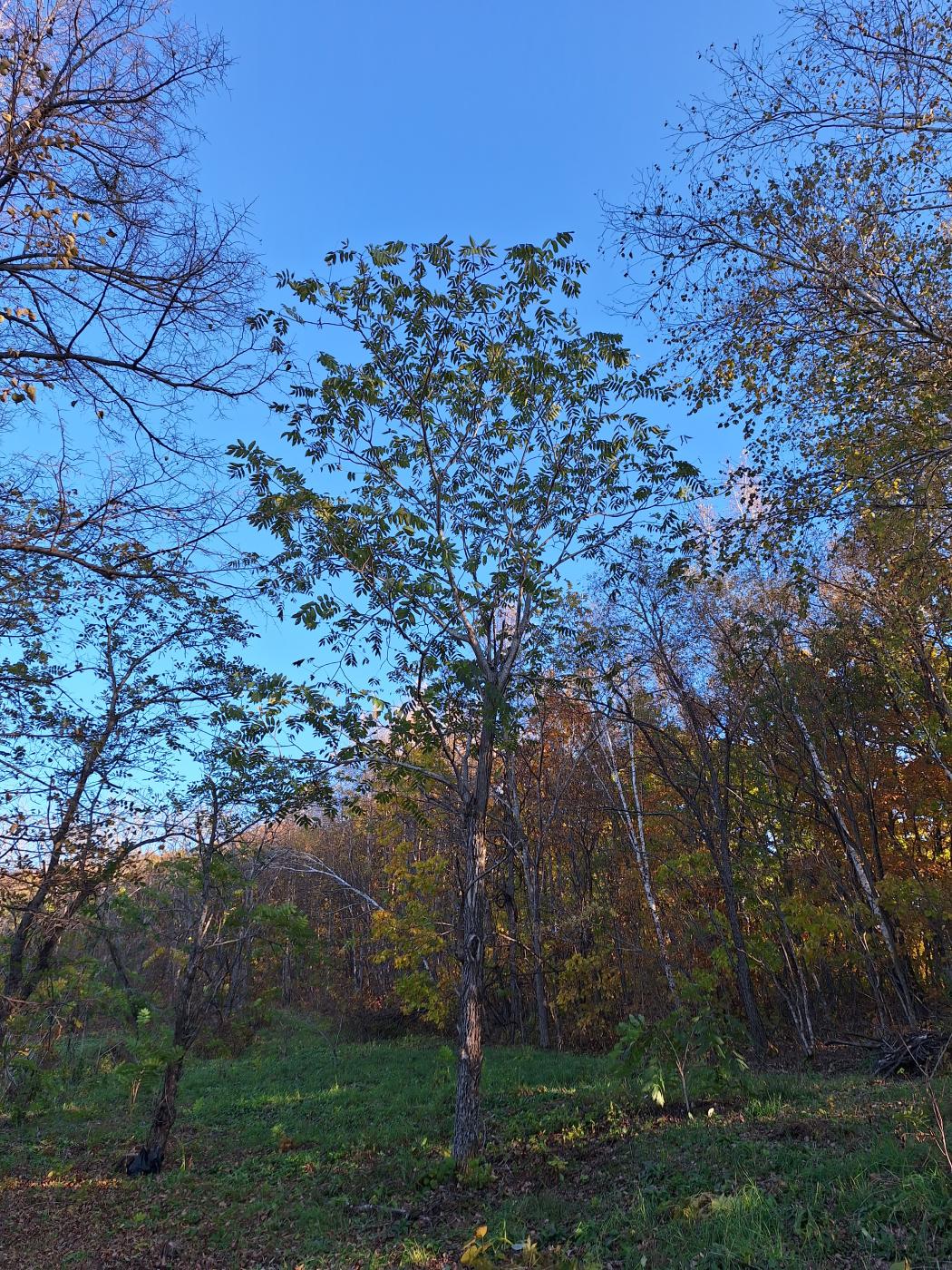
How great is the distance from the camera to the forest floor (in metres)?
4.20

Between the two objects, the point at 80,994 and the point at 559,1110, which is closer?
the point at 559,1110

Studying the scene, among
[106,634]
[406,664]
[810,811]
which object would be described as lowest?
[810,811]

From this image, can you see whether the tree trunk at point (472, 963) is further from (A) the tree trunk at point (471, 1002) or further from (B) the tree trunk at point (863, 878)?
(B) the tree trunk at point (863, 878)

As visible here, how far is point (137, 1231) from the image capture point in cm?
643

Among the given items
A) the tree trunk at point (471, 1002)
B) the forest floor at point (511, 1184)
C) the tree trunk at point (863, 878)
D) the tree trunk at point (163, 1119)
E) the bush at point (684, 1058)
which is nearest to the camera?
the forest floor at point (511, 1184)

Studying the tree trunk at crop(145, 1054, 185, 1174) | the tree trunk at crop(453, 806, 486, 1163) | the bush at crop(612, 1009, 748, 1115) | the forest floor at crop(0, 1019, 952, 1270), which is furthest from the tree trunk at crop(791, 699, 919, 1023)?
the tree trunk at crop(145, 1054, 185, 1174)

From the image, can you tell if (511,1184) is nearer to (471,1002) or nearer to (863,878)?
(471,1002)

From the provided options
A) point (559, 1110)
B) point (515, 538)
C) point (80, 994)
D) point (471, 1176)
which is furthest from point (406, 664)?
point (80, 994)

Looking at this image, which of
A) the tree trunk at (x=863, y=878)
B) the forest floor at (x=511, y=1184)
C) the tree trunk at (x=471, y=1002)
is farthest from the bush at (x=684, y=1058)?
the tree trunk at (x=863, y=878)

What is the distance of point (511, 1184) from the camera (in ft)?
21.0

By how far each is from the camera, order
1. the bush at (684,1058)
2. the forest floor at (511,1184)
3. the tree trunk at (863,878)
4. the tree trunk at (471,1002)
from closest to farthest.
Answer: the forest floor at (511,1184), the tree trunk at (471,1002), the bush at (684,1058), the tree trunk at (863,878)

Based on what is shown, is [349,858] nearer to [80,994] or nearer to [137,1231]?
[80,994]

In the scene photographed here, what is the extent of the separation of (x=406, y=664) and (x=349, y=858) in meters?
21.6

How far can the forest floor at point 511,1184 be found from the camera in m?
4.20
